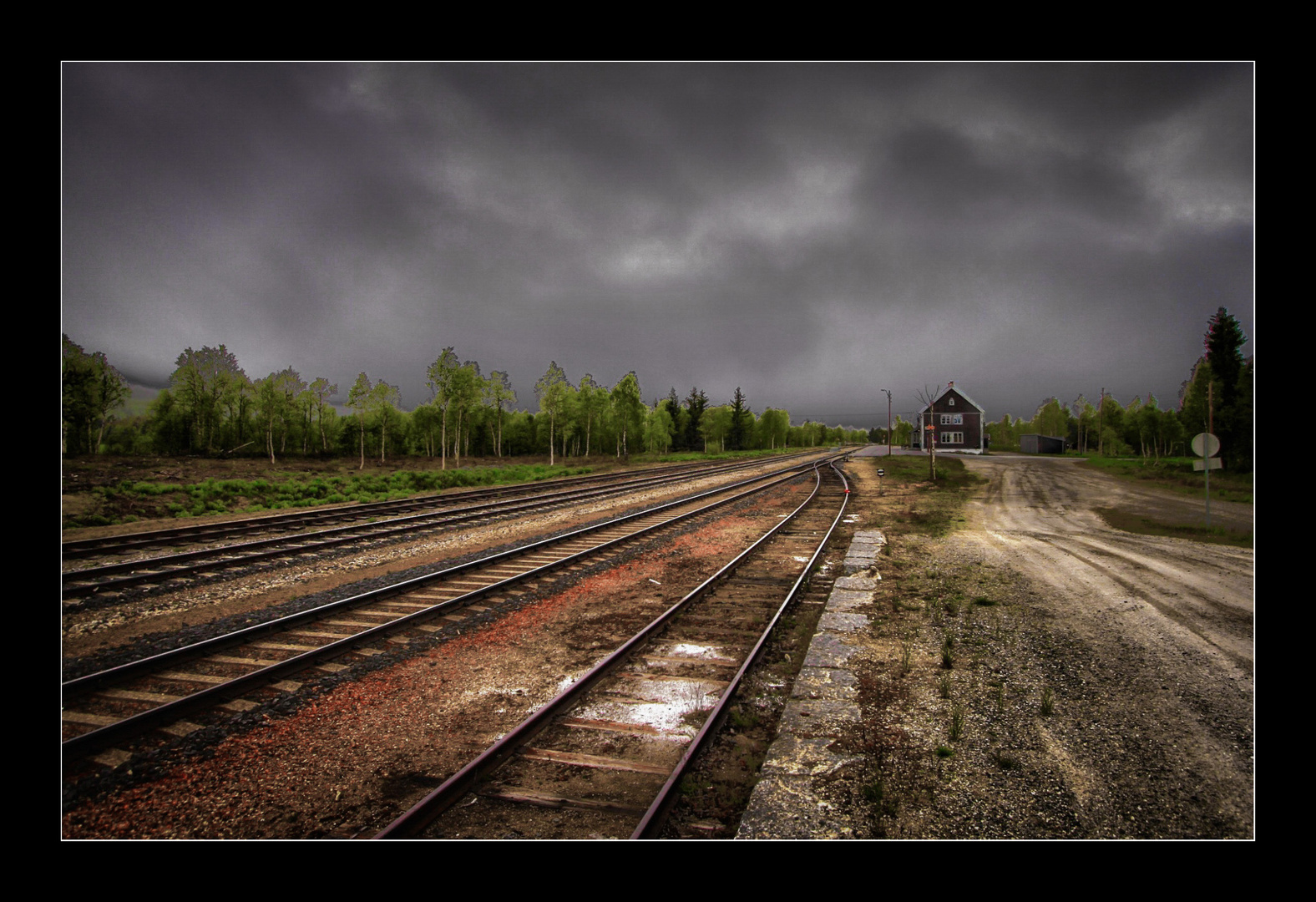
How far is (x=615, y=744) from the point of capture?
414cm

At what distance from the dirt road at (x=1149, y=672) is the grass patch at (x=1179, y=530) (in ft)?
3.55

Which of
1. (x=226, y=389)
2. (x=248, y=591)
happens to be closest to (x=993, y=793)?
(x=248, y=591)

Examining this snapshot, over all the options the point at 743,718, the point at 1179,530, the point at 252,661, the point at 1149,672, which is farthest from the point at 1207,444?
the point at 252,661

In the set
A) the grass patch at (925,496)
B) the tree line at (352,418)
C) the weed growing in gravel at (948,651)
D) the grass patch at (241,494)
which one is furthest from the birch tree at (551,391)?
the weed growing in gravel at (948,651)

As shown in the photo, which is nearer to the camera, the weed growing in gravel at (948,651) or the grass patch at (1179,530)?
the weed growing in gravel at (948,651)

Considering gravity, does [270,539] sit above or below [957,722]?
above

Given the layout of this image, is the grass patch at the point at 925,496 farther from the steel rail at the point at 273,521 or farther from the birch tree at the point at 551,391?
the birch tree at the point at 551,391

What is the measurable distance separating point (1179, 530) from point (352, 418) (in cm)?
5250

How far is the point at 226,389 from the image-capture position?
149ft

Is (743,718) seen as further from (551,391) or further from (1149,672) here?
(551,391)

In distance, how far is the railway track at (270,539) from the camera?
8.90 metres

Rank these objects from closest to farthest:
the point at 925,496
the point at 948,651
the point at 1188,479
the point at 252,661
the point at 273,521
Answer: the point at 252,661 → the point at 948,651 → the point at 273,521 → the point at 925,496 → the point at 1188,479
